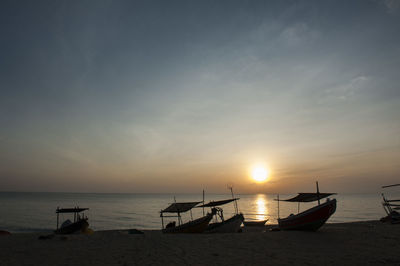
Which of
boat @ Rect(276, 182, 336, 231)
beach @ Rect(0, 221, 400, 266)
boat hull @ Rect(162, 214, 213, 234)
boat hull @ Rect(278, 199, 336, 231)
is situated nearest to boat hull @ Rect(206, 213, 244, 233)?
boat hull @ Rect(162, 214, 213, 234)

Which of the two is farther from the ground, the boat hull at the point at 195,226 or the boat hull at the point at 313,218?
the boat hull at the point at 313,218

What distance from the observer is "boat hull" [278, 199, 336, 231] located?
2192 centimetres

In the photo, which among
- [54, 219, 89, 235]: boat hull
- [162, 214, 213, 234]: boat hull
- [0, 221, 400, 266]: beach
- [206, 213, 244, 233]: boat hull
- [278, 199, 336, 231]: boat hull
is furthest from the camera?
[54, 219, 89, 235]: boat hull

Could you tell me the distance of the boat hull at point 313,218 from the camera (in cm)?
2192

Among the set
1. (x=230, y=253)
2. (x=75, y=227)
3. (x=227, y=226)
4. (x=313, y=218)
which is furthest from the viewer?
(x=75, y=227)

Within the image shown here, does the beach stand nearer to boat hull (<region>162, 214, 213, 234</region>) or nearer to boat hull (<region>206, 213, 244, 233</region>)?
boat hull (<region>162, 214, 213, 234</region>)

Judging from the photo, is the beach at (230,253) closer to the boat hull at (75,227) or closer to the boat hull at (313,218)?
the boat hull at (313,218)

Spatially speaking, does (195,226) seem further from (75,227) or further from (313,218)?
(75,227)

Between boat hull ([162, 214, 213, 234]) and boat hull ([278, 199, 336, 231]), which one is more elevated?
boat hull ([278, 199, 336, 231])

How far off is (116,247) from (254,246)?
9201 millimetres

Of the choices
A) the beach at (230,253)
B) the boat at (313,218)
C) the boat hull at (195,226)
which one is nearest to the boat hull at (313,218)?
the boat at (313,218)

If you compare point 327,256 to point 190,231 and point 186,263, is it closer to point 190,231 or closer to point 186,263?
point 186,263

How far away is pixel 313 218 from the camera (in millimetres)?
22391

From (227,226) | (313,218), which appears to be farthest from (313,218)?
(227,226)
